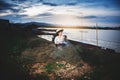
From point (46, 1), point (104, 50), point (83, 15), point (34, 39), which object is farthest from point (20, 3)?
point (104, 50)

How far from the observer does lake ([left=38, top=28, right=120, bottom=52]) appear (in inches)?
168

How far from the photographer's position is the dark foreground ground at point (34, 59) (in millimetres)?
3920

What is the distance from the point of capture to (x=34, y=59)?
4.03 m

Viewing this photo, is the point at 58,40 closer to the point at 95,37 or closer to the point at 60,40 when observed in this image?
the point at 60,40

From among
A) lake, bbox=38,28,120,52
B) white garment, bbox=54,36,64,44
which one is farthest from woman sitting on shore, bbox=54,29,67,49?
lake, bbox=38,28,120,52

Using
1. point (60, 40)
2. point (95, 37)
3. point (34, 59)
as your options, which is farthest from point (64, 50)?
point (95, 37)

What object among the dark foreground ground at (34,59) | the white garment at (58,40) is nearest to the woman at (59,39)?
the white garment at (58,40)

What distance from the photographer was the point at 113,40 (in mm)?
4414

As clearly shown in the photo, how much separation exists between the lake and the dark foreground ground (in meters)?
0.14

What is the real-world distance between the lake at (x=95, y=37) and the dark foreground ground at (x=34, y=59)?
141mm

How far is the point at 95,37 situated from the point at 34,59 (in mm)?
1430

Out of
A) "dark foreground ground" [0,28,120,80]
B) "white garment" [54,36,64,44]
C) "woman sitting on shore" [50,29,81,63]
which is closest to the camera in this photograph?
"dark foreground ground" [0,28,120,80]

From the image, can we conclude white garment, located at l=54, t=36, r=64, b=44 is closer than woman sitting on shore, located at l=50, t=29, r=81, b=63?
No

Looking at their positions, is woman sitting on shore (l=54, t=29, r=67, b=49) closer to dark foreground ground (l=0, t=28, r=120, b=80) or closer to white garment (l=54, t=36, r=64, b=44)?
white garment (l=54, t=36, r=64, b=44)
